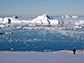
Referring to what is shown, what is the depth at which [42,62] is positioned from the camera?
20.7ft

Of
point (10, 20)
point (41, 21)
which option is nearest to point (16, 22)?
point (10, 20)

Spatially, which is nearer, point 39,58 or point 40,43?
point 39,58

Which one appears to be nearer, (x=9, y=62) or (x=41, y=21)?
(x=9, y=62)

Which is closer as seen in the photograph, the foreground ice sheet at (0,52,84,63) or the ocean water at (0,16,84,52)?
the foreground ice sheet at (0,52,84,63)

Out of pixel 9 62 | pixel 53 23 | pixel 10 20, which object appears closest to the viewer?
pixel 9 62

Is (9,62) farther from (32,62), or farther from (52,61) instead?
(52,61)

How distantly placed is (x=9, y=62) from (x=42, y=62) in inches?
55.1

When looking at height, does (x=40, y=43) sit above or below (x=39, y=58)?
below

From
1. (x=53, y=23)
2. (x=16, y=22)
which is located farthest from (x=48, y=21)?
(x=16, y=22)

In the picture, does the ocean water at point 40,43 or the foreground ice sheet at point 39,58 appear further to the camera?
the ocean water at point 40,43

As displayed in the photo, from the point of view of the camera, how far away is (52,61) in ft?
21.5

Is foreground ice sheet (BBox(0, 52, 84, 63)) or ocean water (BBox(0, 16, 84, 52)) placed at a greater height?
foreground ice sheet (BBox(0, 52, 84, 63))

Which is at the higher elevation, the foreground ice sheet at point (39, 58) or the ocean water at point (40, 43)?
the foreground ice sheet at point (39, 58)

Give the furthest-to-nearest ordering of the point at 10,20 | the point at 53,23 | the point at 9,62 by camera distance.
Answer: the point at 10,20, the point at 53,23, the point at 9,62
